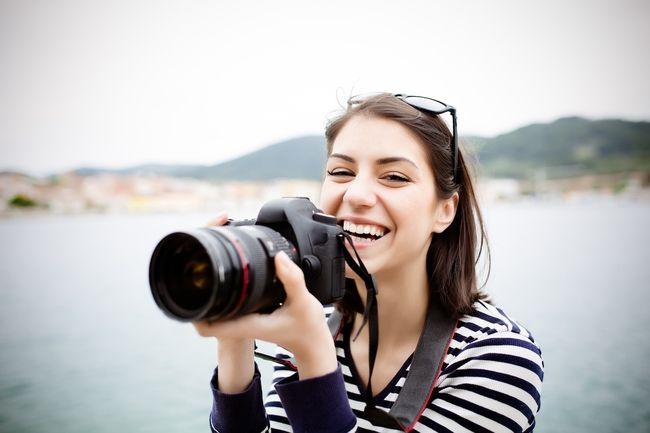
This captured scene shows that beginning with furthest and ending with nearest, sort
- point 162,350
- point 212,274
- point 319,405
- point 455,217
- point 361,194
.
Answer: point 162,350, point 455,217, point 361,194, point 319,405, point 212,274

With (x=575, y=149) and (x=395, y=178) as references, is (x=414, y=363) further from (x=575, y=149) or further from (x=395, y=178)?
(x=575, y=149)

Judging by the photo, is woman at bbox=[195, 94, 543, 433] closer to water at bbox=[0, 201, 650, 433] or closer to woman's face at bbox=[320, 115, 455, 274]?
woman's face at bbox=[320, 115, 455, 274]

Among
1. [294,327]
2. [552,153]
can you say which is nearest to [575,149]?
[552,153]

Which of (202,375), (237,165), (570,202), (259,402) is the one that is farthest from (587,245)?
(570,202)

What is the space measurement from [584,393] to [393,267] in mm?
2933

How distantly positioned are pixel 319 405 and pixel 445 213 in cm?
69

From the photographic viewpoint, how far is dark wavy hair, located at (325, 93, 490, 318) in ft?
3.83

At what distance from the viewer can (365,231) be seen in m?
1.11

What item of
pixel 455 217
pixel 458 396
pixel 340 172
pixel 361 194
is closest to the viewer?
pixel 458 396

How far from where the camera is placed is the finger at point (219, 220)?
0.96 metres

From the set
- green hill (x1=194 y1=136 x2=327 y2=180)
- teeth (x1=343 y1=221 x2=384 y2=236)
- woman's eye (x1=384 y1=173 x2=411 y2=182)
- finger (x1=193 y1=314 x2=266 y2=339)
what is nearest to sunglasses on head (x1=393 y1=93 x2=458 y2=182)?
woman's eye (x1=384 y1=173 x2=411 y2=182)

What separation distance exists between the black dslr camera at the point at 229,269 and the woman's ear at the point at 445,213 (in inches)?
17.1

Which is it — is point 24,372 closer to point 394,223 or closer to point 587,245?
point 394,223

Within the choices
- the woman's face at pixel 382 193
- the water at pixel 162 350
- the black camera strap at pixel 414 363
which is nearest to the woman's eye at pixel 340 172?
the woman's face at pixel 382 193
